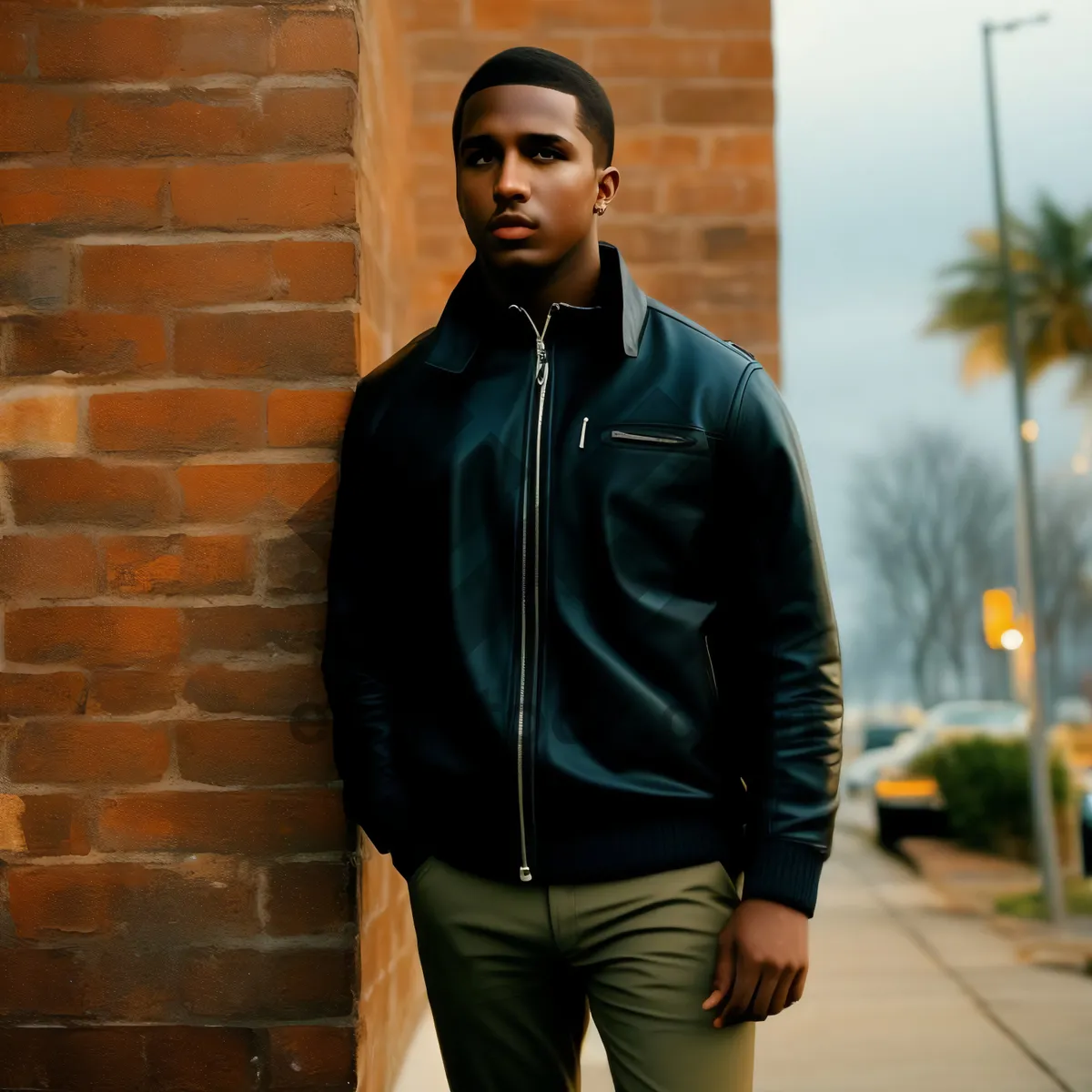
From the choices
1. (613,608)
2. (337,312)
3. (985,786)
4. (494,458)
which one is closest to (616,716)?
(613,608)

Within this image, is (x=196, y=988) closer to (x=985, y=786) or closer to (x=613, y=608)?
(x=613, y=608)

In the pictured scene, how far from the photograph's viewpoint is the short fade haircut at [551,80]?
82.7 inches

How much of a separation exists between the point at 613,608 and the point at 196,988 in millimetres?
1126

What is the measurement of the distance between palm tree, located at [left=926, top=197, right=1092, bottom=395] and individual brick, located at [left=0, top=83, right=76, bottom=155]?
1704 inches

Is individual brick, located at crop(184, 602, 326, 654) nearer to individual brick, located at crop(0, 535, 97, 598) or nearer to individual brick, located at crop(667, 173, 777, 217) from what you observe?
individual brick, located at crop(0, 535, 97, 598)

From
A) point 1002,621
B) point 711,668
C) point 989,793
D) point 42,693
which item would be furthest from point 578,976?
point 989,793

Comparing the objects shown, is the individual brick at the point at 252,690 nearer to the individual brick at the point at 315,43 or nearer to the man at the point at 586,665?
the man at the point at 586,665

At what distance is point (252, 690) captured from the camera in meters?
2.59

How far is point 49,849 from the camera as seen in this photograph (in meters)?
2.58

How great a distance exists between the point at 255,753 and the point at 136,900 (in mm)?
337

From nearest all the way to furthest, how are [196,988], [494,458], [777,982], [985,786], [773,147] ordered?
1. [777,982]
2. [494,458]
3. [196,988]
4. [773,147]
5. [985,786]

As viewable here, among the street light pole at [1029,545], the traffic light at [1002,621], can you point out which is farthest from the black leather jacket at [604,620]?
the traffic light at [1002,621]

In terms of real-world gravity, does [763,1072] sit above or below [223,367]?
below

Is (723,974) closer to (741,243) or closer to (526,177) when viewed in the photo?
(526,177)
